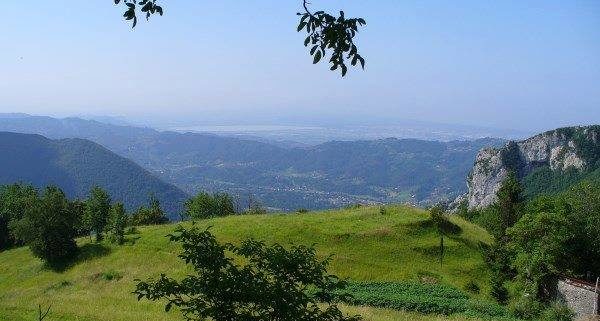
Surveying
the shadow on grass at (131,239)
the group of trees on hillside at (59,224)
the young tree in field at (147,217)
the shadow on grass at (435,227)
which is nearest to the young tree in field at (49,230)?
the group of trees on hillside at (59,224)

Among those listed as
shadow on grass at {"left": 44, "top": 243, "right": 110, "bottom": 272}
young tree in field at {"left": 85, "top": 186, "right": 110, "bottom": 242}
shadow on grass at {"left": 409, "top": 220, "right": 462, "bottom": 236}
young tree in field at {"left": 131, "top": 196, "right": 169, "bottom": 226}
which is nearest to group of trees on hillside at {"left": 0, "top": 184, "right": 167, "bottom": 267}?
young tree in field at {"left": 85, "top": 186, "right": 110, "bottom": 242}

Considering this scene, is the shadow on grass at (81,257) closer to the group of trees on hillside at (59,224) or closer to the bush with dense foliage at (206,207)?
the group of trees on hillside at (59,224)

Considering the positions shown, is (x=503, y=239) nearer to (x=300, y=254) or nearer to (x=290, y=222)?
(x=290, y=222)

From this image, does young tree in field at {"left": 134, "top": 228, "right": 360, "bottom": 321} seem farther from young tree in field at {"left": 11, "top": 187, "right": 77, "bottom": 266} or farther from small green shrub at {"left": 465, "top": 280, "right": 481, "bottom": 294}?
young tree in field at {"left": 11, "top": 187, "right": 77, "bottom": 266}

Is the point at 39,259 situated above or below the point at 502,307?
below

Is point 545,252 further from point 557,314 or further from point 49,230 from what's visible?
point 49,230

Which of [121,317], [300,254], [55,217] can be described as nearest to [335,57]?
[300,254]
